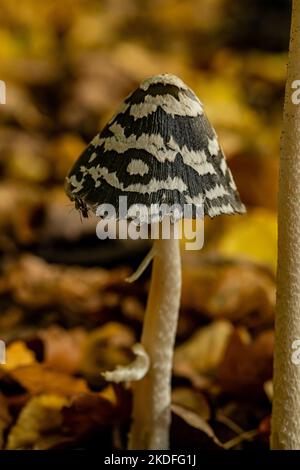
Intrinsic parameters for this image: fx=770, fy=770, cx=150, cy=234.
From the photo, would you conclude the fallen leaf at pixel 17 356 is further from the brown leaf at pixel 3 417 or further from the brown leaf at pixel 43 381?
the brown leaf at pixel 3 417

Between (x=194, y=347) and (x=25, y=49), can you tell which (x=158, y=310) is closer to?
(x=194, y=347)

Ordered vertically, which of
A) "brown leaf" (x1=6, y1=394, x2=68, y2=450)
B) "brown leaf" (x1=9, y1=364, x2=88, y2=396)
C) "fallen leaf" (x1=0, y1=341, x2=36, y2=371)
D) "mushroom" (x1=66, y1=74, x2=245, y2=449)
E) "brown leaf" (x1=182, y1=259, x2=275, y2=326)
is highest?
"mushroom" (x1=66, y1=74, x2=245, y2=449)

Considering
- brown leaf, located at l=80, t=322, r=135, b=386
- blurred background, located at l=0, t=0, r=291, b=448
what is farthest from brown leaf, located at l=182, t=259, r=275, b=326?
brown leaf, located at l=80, t=322, r=135, b=386

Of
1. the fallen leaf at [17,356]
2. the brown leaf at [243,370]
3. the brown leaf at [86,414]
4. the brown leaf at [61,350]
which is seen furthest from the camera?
the brown leaf at [61,350]

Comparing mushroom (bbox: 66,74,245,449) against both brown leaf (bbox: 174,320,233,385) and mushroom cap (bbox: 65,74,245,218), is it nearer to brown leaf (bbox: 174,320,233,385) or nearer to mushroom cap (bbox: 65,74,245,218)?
mushroom cap (bbox: 65,74,245,218)

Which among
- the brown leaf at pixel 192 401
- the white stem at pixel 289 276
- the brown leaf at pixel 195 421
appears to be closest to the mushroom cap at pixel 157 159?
the white stem at pixel 289 276

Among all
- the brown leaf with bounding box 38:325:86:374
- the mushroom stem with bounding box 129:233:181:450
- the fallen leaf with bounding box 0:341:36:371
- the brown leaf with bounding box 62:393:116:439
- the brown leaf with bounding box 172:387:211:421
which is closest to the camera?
the mushroom stem with bounding box 129:233:181:450

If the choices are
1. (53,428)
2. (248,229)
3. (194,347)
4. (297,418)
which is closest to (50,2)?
(248,229)

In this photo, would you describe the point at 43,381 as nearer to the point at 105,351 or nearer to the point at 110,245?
the point at 105,351
